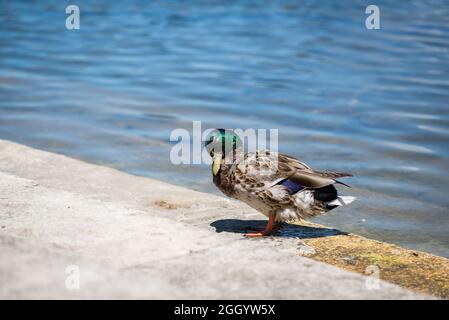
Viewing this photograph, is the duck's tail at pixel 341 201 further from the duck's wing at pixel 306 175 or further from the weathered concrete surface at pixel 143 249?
the weathered concrete surface at pixel 143 249

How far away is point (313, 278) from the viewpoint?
3.60m

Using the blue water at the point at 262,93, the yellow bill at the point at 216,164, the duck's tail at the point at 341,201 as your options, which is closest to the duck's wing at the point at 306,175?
the duck's tail at the point at 341,201

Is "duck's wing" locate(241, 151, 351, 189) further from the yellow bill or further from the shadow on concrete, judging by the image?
the shadow on concrete

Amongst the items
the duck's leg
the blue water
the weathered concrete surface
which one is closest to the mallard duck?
the duck's leg

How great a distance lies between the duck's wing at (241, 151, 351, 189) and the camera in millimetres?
4645

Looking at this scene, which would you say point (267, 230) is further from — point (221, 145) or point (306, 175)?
point (221, 145)

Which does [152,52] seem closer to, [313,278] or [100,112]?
[100,112]

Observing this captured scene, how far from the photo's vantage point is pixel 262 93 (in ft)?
35.9

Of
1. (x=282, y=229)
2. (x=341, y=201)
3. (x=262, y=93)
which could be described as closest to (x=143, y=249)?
(x=282, y=229)

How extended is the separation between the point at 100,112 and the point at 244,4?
12040 millimetres

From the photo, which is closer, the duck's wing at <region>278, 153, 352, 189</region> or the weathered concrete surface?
the weathered concrete surface

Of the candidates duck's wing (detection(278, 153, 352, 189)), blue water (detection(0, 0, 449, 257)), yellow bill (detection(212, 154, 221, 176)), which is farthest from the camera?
blue water (detection(0, 0, 449, 257))

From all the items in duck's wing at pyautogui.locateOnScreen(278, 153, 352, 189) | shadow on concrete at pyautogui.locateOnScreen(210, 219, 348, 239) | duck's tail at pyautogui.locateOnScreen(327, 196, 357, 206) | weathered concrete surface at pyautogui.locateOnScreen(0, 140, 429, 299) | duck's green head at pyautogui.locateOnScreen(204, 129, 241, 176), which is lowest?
shadow on concrete at pyautogui.locateOnScreen(210, 219, 348, 239)

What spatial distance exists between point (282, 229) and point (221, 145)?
705 millimetres
